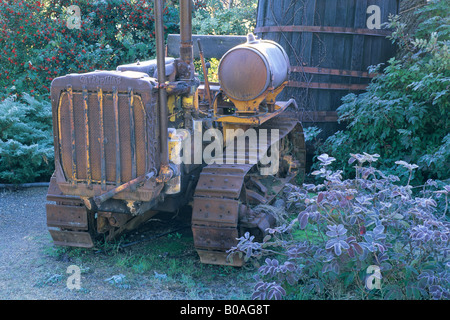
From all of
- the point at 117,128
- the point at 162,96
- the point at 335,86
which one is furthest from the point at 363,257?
the point at 335,86

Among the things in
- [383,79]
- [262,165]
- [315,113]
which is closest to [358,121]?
[383,79]

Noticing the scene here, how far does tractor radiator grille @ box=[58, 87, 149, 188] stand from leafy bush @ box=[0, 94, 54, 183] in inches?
120

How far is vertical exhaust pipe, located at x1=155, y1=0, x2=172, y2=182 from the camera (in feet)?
12.1

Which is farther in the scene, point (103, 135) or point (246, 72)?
point (246, 72)

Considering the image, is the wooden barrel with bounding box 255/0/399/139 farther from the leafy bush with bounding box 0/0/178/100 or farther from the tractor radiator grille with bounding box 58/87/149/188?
the tractor radiator grille with bounding box 58/87/149/188

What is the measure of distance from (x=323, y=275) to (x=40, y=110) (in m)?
5.65

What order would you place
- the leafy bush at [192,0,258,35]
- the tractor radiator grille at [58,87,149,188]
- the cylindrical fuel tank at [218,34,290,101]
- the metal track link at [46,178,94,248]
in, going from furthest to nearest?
the leafy bush at [192,0,258,35] → the cylindrical fuel tank at [218,34,290,101] → the metal track link at [46,178,94,248] → the tractor radiator grille at [58,87,149,188]

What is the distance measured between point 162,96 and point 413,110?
3.59 meters

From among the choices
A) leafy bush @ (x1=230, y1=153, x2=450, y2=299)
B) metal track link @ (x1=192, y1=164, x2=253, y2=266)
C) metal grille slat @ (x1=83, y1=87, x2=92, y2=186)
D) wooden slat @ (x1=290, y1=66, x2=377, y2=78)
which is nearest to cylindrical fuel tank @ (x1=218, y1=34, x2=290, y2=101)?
metal track link @ (x1=192, y1=164, x2=253, y2=266)

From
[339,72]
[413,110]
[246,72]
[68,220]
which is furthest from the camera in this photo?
[339,72]

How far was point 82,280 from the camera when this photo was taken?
4.09 meters

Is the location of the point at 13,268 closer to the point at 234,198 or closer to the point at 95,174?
the point at 95,174

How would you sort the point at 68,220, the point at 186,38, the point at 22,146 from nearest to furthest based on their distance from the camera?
the point at 186,38
the point at 68,220
the point at 22,146

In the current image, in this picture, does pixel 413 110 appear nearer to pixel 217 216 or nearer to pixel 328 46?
pixel 328 46
